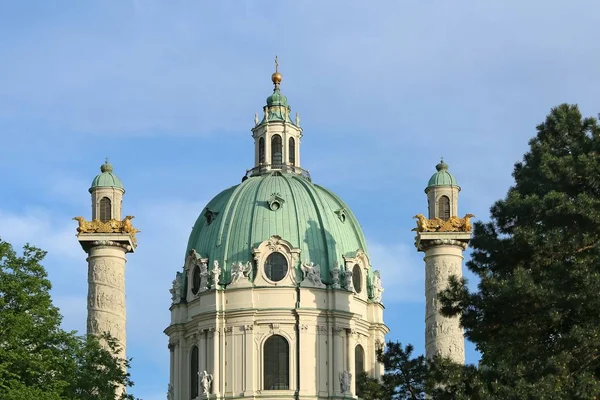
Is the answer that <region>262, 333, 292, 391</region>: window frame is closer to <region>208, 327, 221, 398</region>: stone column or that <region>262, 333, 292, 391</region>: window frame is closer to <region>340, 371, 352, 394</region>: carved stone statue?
<region>208, 327, 221, 398</region>: stone column

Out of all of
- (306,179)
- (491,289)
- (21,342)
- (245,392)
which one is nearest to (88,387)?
(21,342)

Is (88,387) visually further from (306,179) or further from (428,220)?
(306,179)

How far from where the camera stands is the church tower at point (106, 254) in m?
94.9

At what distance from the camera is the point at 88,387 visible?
62969 millimetres

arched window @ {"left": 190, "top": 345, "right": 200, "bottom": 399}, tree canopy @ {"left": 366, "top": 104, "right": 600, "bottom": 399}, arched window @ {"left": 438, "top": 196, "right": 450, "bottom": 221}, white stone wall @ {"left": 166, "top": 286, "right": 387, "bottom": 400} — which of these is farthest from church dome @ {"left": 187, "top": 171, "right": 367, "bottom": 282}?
tree canopy @ {"left": 366, "top": 104, "right": 600, "bottom": 399}

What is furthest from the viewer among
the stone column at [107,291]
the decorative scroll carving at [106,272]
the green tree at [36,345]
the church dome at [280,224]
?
the church dome at [280,224]

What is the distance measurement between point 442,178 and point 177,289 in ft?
58.0

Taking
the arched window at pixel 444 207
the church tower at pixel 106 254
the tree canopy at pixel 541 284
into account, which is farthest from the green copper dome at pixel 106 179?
the tree canopy at pixel 541 284

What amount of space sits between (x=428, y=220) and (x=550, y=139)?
126ft

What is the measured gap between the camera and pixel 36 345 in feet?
200

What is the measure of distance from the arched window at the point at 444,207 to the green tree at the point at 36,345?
34551 millimetres

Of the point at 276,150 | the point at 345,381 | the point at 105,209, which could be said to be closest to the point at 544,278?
the point at 345,381

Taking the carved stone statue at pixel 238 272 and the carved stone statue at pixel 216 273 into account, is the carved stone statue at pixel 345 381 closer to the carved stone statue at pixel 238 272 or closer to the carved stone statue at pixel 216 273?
the carved stone statue at pixel 238 272

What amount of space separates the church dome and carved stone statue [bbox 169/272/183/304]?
1795mm
